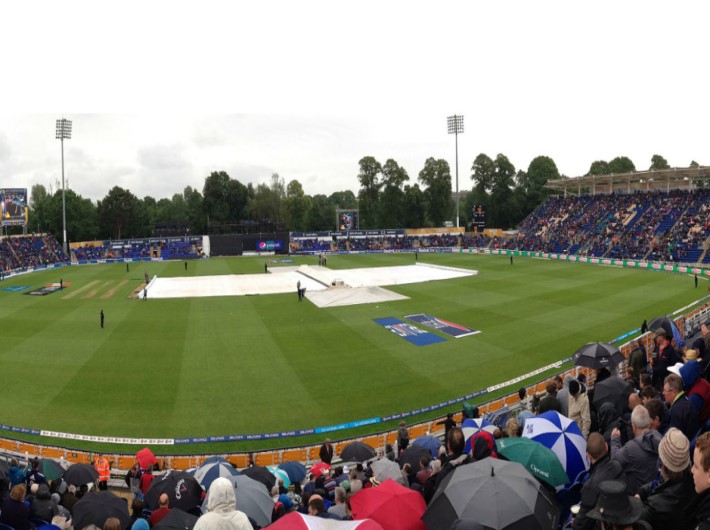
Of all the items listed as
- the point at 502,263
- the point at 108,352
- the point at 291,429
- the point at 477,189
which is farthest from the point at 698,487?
the point at 477,189

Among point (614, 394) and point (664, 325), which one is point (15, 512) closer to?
point (614, 394)

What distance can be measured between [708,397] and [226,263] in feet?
223

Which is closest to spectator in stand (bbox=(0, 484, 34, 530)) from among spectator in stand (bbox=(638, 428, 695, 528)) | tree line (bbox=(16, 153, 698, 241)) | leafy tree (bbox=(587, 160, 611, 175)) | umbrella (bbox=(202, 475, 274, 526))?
umbrella (bbox=(202, 475, 274, 526))

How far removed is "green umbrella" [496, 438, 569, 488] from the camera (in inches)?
265

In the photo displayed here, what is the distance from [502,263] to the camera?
61.3 meters

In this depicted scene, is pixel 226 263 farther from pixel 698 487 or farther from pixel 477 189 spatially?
pixel 698 487

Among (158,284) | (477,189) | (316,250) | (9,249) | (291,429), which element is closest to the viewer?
(291,429)

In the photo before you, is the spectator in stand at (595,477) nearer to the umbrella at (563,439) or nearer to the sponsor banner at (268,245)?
the umbrella at (563,439)

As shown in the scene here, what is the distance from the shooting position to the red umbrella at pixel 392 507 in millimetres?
6102

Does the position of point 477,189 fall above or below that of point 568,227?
above

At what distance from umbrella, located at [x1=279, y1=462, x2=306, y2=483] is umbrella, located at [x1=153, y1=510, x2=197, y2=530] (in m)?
3.96

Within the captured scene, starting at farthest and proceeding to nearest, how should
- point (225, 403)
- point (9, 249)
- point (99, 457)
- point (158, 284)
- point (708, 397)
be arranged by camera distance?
point (9, 249) → point (158, 284) → point (225, 403) → point (99, 457) → point (708, 397)

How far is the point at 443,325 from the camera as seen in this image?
93.4 feet

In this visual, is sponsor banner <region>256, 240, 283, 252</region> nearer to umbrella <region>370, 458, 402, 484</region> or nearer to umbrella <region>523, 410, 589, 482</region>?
umbrella <region>370, 458, 402, 484</region>
